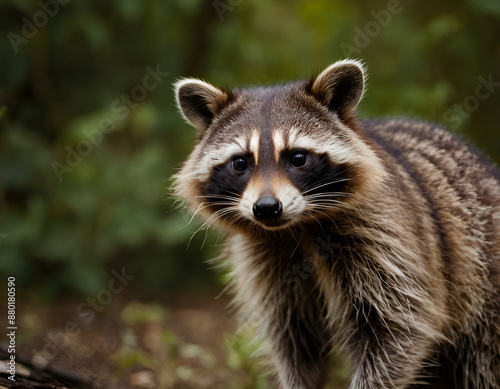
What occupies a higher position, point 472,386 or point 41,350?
point 472,386

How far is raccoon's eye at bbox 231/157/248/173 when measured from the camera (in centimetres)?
367

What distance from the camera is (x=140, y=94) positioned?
22.1ft

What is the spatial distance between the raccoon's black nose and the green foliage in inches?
95.5

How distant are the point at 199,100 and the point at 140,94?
2778 mm

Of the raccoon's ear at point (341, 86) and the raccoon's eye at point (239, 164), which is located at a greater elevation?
the raccoon's ear at point (341, 86)

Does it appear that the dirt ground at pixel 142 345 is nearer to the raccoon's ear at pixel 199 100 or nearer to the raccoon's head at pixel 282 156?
the raccoon's head at pixel 282 156

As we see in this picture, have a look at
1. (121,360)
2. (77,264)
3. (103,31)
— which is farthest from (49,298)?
(103,31)

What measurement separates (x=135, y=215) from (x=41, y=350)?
1490mm

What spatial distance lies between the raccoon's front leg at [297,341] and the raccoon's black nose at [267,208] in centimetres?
97

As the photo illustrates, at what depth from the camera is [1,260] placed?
5906 millimetres

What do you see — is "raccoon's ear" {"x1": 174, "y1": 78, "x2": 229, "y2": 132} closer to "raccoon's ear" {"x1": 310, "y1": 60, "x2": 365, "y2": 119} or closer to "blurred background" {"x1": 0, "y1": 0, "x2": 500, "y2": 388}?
"raccoon's ear" {"x1": 310, "y1": 60, "x2": 365, "y2": 119}

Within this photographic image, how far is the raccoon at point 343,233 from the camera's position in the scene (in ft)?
12.0

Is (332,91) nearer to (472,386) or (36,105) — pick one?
(472,386)

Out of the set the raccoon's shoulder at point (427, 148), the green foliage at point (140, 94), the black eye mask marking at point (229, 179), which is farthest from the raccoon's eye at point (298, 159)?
the green foliage at point (140, 94)
